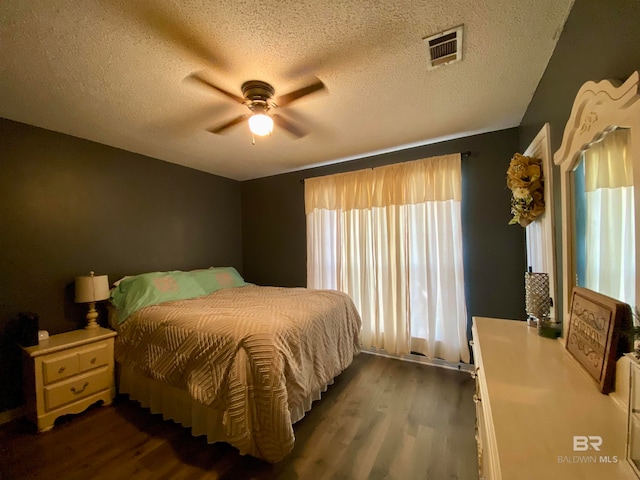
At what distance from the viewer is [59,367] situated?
199 centimetres

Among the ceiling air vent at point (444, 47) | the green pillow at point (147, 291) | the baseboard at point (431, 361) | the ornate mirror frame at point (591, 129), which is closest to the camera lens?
the ornate mirror frame at point (591, 129)

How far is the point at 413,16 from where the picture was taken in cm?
118

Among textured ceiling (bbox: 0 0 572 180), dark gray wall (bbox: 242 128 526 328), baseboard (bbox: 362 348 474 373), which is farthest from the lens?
baseboard (bbox: 362 348 474 373)

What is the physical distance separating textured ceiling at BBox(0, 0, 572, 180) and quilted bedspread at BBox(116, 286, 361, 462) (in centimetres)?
164

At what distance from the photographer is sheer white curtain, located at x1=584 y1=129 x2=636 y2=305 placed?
0.77 meters

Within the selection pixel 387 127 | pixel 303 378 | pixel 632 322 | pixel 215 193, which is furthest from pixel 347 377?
pixel 215 193

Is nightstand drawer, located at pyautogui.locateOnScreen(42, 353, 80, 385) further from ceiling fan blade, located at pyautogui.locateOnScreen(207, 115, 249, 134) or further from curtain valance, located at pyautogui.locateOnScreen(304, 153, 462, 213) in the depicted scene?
curtain valance, located at pyautogui.locateOnScreen(304, 153, 462, 213)

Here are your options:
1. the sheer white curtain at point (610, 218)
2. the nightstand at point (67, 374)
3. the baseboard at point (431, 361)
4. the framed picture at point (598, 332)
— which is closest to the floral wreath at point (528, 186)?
the sheer white curtain at point (610, 218)

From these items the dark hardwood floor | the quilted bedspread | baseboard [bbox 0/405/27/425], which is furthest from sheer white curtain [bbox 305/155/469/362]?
baseboard [bbox 0/405/27/425]

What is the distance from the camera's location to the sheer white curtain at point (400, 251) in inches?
106

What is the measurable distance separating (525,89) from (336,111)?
1.35m

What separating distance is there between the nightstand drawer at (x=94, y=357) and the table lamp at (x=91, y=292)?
1.05 ft

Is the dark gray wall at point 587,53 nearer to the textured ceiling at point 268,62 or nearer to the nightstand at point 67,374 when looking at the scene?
the textured ceiling at point 268,62

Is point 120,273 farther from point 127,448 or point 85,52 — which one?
point 85,52
